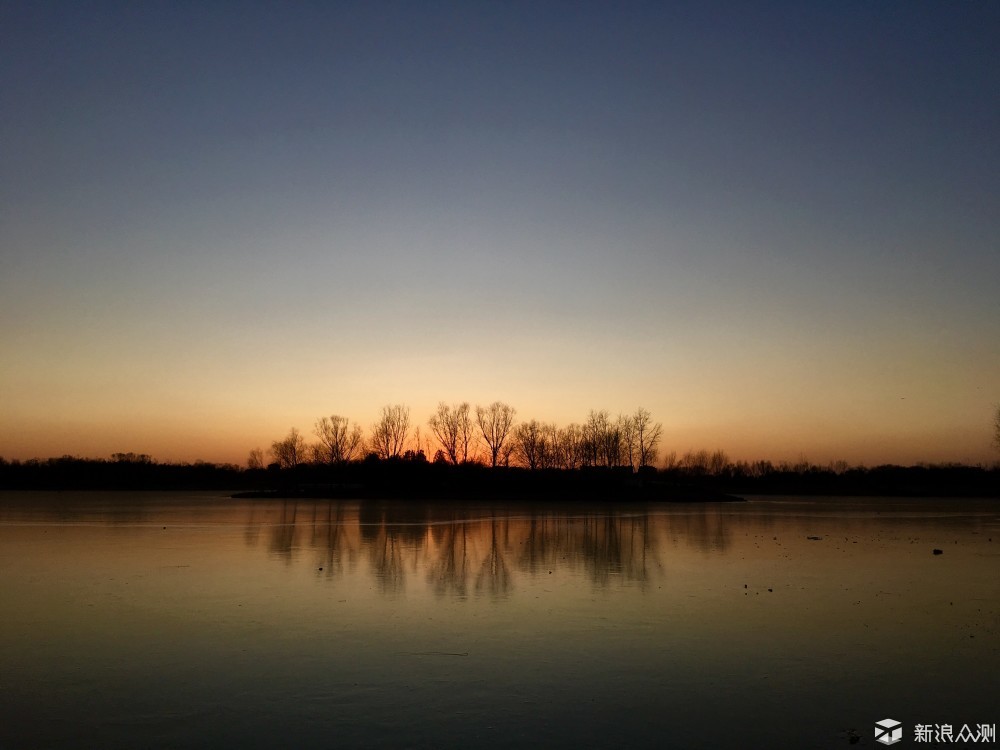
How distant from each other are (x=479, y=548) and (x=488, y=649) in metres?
13.1

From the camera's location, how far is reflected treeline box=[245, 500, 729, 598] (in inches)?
636

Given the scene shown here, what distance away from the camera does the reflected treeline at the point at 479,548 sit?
16156mm

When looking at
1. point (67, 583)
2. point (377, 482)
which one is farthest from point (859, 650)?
point (377, 482)

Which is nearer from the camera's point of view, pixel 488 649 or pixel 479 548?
pixel 488 649

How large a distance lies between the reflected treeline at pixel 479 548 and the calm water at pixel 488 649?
7.0 inches

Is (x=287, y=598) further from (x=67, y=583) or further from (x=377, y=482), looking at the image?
(x=377, y=482)

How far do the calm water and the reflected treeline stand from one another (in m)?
0.18

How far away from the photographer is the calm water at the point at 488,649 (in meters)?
6.85

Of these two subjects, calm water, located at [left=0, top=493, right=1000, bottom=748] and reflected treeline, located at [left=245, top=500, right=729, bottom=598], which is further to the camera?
reflected treeline, located at [left=245, top=500, right=729, bottom=598]

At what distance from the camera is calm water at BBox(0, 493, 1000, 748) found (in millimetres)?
6852

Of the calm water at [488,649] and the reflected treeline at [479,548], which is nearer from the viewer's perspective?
the calm water at [488,649]

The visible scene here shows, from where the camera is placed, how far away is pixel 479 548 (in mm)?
22578

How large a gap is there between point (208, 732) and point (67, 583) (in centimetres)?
1037

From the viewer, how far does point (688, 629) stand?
11.1m
